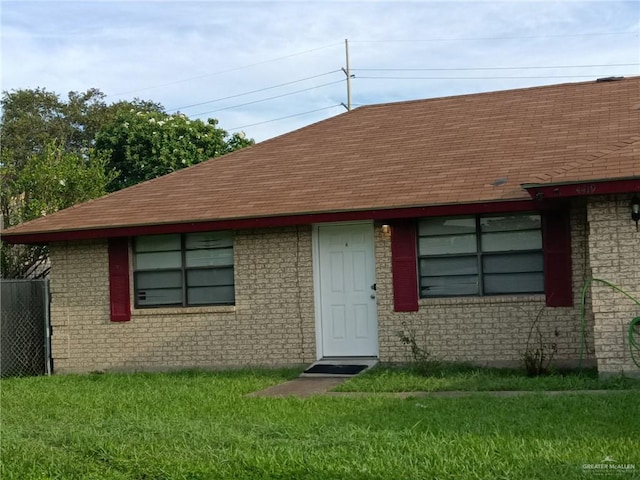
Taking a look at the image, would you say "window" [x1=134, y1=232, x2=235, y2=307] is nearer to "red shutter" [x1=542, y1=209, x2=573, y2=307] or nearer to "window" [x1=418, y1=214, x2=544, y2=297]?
"window" [x1=418, y1=214, x2=544, y2=297]

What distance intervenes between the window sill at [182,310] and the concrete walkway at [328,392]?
2147 mm

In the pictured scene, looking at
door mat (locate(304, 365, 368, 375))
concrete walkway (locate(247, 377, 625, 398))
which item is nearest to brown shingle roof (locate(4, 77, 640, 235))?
door mat (locate(304, 365, 368, 375))

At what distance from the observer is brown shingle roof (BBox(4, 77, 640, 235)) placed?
1267cm

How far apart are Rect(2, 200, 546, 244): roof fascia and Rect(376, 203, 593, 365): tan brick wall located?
27.9 inches

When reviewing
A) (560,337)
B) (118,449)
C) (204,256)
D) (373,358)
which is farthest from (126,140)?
(118,449)

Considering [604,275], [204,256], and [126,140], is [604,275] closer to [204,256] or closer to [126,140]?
[204,256]

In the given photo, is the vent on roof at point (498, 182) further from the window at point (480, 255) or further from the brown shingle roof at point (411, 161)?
the window at point (480, 255)

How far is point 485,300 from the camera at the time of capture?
1277 centimetres

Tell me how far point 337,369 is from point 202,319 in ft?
8.85

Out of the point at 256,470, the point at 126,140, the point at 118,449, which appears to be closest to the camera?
the point at 256,470

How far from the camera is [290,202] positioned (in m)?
13.7

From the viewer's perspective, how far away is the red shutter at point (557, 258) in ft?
40.3

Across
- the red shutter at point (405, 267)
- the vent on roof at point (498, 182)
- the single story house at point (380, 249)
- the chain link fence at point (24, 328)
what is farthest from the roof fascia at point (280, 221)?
the chain link fence at point (24, 328)

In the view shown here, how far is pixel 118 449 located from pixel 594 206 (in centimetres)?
679
